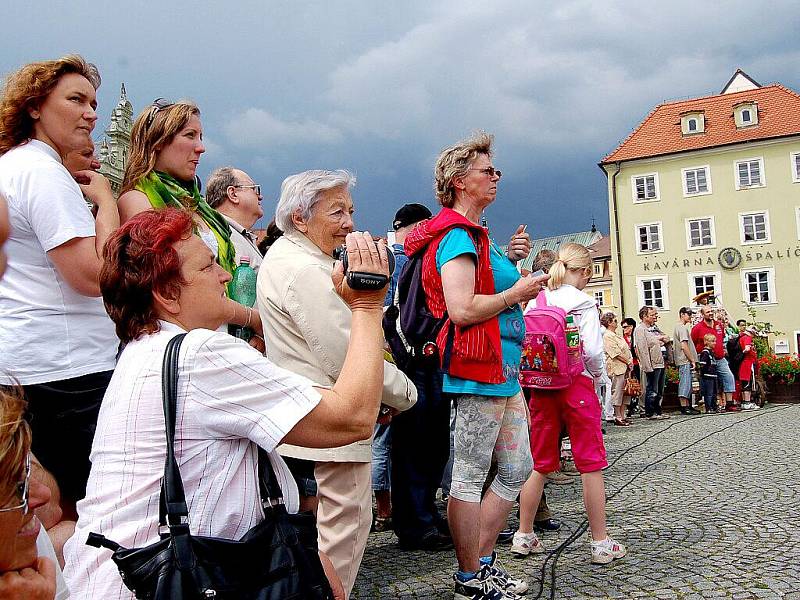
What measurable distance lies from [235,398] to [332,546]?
1358 millimetres

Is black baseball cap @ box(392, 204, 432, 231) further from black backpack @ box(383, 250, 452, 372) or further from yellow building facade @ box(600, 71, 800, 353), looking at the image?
yellow building facade @ box(600, 71, 800, 353)

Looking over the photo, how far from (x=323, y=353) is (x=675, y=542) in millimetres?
2823

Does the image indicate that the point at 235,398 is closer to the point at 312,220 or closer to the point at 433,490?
the point at 312,220

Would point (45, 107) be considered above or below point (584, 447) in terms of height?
above

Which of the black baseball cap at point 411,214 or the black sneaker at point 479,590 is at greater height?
the black baseball cap at point 411,214

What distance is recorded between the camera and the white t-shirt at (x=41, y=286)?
8.57 feet

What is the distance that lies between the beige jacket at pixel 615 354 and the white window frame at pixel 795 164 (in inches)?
1421

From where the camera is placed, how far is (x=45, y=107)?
2881mm

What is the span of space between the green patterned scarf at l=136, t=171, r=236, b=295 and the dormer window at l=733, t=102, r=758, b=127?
161 ft

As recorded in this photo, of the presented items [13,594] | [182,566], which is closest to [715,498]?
[182,566]

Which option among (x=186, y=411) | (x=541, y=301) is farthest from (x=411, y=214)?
(x=186, y=411)

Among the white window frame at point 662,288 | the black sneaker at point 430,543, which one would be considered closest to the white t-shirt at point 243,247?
the black sneaker at point 430,543

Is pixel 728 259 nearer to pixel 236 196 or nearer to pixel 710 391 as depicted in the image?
pixel 710 391

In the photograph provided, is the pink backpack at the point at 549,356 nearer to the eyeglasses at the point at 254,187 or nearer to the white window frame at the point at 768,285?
the eyeglasses at the point at 254,187
